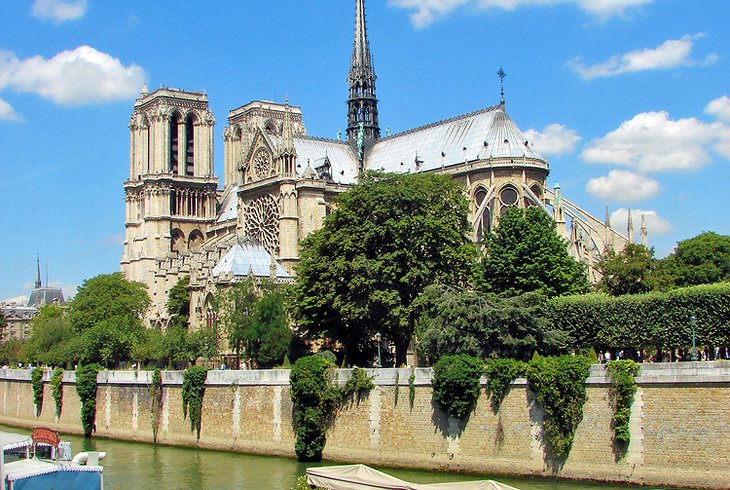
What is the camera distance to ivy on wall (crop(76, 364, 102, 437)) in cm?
5453

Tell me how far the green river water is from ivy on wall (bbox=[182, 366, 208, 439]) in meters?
1.34

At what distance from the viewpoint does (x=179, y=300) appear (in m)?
82.2

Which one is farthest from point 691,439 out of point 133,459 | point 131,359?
point 131,359

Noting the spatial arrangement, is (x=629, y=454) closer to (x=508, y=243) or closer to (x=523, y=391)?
(x=523, y=391)

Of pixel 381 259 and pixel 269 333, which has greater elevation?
pixel 381 259

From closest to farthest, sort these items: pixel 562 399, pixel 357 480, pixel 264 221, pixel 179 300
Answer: pixel 357 480 < pixel 562 399 < pixel 264 221 < pixel 179 300

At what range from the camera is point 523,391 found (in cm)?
3556

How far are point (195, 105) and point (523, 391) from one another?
3174 inches

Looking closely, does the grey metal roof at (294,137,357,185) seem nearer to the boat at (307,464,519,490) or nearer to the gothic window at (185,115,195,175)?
the gothic window at (185,115,195,175)

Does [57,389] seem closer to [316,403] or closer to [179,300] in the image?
[316,403]

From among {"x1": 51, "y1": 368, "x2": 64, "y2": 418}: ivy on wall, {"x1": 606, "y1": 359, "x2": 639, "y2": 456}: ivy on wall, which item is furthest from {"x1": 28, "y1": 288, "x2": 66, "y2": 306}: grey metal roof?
{"x1": 606, "y1": 359, "x2": 639, "y2": 456}: ivy on wall

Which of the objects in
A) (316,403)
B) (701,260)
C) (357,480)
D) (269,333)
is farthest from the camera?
(701,260)

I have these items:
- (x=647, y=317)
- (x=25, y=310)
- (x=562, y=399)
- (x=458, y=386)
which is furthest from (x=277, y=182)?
(x=25, y=310)

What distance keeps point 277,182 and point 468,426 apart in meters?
44.2
